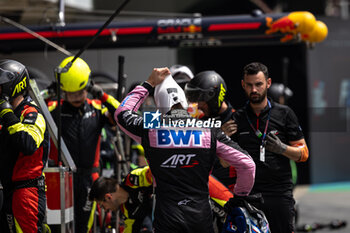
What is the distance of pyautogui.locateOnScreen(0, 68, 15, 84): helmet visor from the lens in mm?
4406

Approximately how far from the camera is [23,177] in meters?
4.39

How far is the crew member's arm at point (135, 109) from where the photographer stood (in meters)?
3.84

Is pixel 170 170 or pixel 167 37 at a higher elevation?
pixel 167 37

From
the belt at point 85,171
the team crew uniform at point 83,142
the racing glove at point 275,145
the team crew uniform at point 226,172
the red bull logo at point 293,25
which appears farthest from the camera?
the red bull logo at point 293,25

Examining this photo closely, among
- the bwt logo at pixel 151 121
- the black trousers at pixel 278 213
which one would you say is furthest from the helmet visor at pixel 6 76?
the black trousers at pixel 278 213

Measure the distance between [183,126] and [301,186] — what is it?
11247mm

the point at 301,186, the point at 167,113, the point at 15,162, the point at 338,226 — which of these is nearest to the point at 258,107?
the point at 167,113

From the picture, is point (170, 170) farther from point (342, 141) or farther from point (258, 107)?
point (342, 141)

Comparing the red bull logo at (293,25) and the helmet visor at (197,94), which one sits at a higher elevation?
→ the red bull logo at (293,25)

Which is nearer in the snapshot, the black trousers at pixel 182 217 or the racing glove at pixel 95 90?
the black trousers at pixel 182 217

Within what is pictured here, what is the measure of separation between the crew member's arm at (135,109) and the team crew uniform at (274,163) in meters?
1.13

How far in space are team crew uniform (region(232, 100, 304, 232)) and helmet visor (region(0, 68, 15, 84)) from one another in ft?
6.10

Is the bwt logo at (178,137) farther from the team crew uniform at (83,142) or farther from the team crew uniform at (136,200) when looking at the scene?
the team crew uniform at (83,142)

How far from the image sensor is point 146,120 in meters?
3.77
